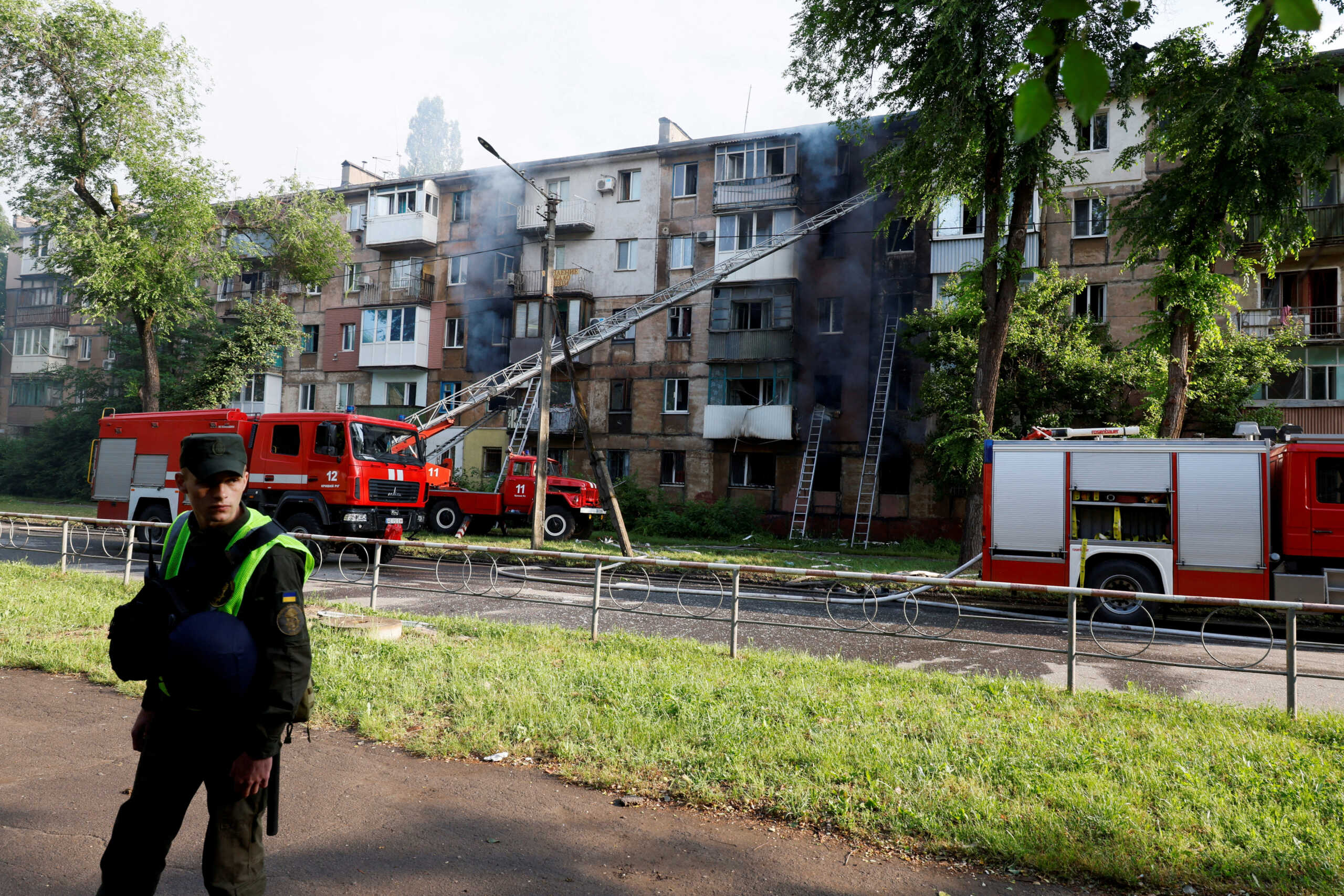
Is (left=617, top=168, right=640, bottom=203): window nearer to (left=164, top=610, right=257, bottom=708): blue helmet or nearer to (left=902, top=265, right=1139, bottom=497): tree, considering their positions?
(left=902, top=265, right=1139, bottom=497): tree

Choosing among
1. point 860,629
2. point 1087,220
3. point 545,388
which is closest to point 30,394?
point 545,388

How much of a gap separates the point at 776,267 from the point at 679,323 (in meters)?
4.54

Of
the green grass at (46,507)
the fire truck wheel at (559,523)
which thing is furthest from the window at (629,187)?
the green grass at (46,507)

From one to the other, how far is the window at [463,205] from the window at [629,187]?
7110 mm

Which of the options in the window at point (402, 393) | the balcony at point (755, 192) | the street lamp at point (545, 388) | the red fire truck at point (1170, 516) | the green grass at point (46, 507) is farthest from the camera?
the window at point (402, 393)

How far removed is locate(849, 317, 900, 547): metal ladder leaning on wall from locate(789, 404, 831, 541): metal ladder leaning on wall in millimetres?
1626

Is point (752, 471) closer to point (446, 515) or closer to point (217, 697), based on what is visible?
point (446, 515)

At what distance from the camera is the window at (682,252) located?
33.4 meters

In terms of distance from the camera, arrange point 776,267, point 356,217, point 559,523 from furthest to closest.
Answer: point 356,217 < point 776,267 < point 559,523

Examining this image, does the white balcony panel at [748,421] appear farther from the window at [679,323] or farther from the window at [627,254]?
the window at [627,254]

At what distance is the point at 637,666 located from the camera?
7500 millimetres

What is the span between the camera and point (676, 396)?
109 ft

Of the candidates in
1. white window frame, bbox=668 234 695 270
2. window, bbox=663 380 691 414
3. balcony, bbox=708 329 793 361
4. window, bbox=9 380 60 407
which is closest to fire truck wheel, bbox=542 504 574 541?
window, bbox=663 380 691 414

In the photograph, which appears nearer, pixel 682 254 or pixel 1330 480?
pixel 1330 480
